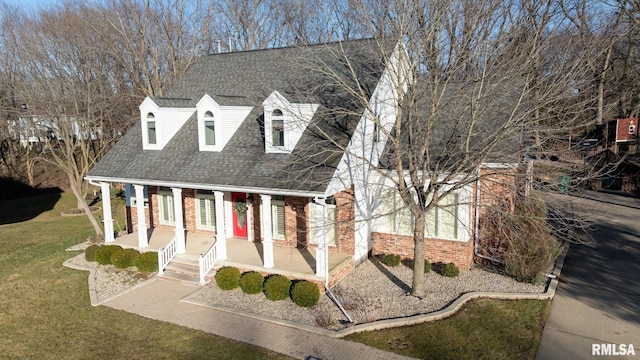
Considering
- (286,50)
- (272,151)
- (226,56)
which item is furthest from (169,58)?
(272,151)

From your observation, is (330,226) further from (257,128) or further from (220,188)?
(257,128)

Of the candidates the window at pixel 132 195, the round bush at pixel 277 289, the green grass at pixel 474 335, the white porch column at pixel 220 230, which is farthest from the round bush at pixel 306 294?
the window at pixel 132 195

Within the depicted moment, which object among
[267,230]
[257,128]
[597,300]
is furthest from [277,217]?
[597,300]

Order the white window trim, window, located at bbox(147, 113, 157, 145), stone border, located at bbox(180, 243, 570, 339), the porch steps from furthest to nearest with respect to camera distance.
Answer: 1. window, located at bbox(147, 113, 157, 145)
2. the white window trim
3. the porch steps
4. stone border, located at bbox(180, 243, 570, 339)

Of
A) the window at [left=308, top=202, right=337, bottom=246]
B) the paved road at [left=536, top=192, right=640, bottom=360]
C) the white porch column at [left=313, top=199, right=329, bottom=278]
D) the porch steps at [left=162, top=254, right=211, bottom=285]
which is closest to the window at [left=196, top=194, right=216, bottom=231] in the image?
the porch steps at [left=162, top=254, right=211, bottom=285]

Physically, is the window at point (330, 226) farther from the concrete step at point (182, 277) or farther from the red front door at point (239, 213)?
the concrete step at point (182, 277)

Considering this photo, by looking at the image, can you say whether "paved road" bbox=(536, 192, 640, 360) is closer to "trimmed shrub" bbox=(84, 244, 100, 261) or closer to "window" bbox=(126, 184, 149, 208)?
"trimmed shrub" bbox=(84, 244, 100, 261)
